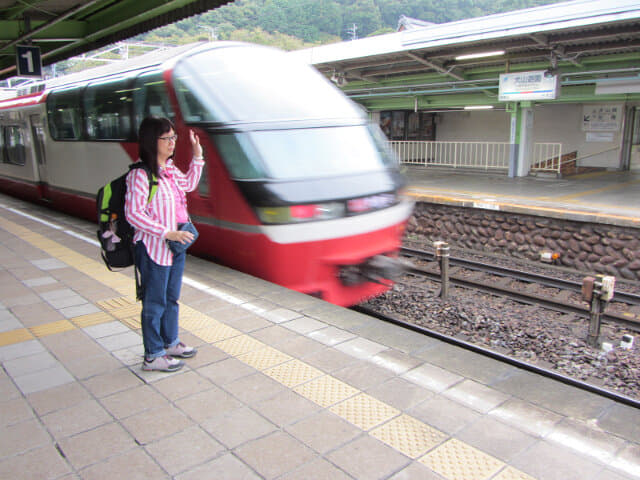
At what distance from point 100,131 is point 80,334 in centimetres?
441

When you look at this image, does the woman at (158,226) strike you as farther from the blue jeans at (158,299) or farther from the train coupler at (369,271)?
the train coupler at (369,271)

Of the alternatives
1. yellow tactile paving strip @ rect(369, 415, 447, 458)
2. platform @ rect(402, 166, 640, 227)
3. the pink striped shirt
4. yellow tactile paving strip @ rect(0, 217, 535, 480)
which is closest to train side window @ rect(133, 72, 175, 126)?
yellow tactile paving strip @ rect(0, 217, 535, 480)

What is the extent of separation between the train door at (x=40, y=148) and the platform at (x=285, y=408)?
6308 millimetres

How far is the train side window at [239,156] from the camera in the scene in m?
4.78

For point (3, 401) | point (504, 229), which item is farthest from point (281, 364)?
point (504, 229)

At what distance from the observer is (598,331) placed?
5.54 meters

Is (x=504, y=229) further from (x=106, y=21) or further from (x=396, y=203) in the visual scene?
(x=106, y=21)

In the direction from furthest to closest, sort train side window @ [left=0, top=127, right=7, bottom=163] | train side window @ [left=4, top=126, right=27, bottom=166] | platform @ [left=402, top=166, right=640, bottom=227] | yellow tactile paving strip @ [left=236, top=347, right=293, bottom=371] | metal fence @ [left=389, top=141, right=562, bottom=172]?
metal fence @ [left=389, top=141, right=562, bottom=172] → train side window @ [left=0, top=127, right=7, bottom=163] → train side window @ [left=4, top=126, right=27, bottom=166] → platform @ [left=402, top=166, right=640, bottom=227] → yellow tactile paving strip @ [left=236, top=347, right=293, bottom=371]

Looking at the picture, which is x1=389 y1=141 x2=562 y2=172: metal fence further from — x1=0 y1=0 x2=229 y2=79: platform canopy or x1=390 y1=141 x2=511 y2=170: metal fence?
x1=0 y1=0 x2=229 y2=79: platform canopy

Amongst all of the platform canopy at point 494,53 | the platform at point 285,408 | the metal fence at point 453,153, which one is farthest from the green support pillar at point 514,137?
the platform at point 285,408

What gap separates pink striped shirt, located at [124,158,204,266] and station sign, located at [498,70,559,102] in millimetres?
12009

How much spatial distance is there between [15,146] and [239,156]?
872cm

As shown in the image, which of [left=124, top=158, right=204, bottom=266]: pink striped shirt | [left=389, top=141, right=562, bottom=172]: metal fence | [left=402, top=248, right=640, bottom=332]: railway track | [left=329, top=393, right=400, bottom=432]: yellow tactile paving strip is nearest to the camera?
[left=329, top=393, right=400, bottom=432]: yellow tactile paving strip

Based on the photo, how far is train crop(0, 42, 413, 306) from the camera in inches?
189
